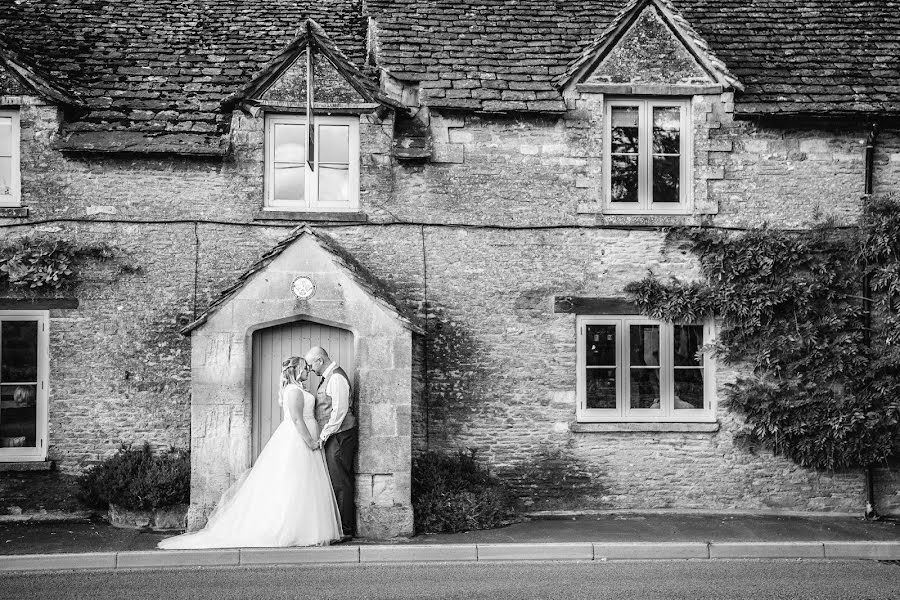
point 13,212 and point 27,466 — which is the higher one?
point 13,212

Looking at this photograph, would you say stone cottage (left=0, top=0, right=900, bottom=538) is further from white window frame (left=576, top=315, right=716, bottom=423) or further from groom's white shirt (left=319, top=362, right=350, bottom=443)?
groom's white shirt (left=319, top=362, right=350, bottom=443)

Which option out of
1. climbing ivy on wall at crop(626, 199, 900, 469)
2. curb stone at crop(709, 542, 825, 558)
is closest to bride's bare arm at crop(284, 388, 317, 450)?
curb stone at crop(709, 542, 825, 558)

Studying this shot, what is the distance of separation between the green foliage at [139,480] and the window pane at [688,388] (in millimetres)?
7152

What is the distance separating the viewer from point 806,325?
12.8 metres

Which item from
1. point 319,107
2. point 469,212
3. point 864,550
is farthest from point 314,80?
point 864,550

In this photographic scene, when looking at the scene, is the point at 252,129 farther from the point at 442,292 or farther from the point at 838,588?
the point at 838,588

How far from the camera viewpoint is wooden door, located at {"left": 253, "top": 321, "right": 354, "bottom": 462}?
11852mm

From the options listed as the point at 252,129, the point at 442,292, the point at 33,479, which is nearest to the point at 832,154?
the point at 442,292

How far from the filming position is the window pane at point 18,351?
12.5m

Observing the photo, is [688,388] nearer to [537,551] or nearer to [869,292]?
[869,292]

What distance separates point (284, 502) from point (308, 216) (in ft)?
14.6

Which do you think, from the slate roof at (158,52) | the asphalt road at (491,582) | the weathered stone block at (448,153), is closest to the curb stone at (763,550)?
the asphalt road at (491,582)

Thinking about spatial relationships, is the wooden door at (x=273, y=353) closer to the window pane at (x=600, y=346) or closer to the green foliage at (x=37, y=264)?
the green foliage at (x=37, y=264)

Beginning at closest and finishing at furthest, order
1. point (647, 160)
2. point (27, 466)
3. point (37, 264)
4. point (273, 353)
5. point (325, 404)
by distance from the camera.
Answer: point (325, 404) < point (273, 353) < point (27, 466) < point (37, 264) < point (647, 160)
